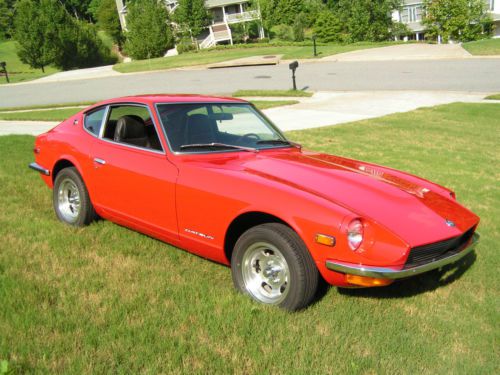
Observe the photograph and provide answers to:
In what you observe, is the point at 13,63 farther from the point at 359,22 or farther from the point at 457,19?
the point at 457,19

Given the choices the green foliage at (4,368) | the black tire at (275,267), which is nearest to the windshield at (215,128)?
the black tire at (275,267)

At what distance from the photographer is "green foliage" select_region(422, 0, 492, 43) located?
42.3 meters

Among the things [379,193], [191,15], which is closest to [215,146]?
[379,193]

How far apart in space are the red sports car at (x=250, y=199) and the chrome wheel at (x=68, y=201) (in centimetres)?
1

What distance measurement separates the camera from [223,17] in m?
58.2

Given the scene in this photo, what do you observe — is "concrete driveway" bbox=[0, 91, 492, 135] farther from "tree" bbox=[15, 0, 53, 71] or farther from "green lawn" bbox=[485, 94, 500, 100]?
"tree" bbox=[15, 0, 53, 71]

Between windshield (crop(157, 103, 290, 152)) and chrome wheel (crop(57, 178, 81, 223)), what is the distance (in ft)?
4.47

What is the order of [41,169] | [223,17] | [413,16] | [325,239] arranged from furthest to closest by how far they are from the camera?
[223,17]
[413,16]
[41,169]
[325,239]

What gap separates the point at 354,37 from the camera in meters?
46.6

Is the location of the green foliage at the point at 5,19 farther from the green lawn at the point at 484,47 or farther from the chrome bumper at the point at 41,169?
the chrome bumper at the point at 41,169

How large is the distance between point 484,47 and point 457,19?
14.8 metres

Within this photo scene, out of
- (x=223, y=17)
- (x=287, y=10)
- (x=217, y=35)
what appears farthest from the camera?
(x=223, y=17)

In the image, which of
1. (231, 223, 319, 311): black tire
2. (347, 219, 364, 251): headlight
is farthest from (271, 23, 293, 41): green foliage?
(347, 219, 364, 251): headlight

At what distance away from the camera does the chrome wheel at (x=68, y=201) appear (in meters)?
4.91
